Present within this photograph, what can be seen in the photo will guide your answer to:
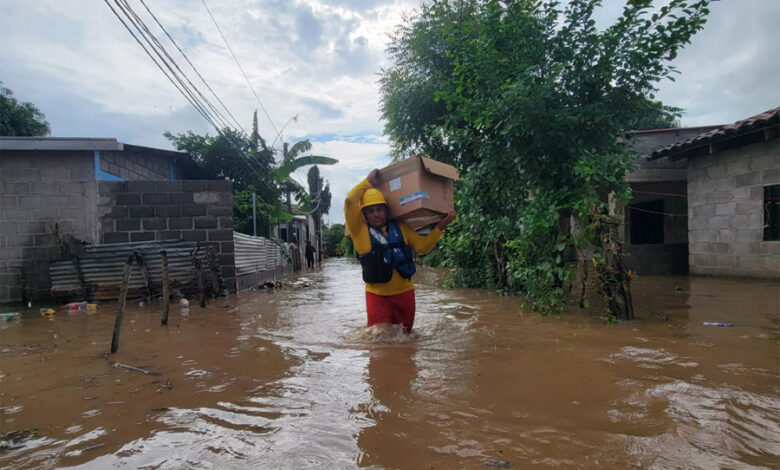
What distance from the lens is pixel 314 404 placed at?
2602mm

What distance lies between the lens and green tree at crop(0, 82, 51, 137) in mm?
13953

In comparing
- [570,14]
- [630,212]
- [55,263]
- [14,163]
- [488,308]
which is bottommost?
[488,308]

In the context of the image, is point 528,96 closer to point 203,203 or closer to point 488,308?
point 488,308

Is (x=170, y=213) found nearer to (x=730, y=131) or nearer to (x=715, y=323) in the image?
(x=715, y=323)

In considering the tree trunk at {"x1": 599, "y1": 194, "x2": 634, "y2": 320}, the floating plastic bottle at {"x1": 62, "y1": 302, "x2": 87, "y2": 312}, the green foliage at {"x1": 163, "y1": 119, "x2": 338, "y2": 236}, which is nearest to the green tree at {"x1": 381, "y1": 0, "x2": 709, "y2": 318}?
the tree trunk at {"x1": 599, "y1": 194, "x2": 634, "y2": 320}

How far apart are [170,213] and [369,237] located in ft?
17.6

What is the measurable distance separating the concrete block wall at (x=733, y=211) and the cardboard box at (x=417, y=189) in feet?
21.4

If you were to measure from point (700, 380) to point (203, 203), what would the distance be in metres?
7.64

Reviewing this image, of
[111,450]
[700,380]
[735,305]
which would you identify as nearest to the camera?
[111,450]

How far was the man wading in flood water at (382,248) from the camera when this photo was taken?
4031mm

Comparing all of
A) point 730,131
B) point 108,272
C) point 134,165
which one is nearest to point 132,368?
point 108,272

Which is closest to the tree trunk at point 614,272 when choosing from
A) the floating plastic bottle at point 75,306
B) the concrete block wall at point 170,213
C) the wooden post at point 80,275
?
the concrete block wall at point 170,213

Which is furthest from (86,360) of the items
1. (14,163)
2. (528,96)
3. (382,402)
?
(14,163)

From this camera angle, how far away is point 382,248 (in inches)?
161
